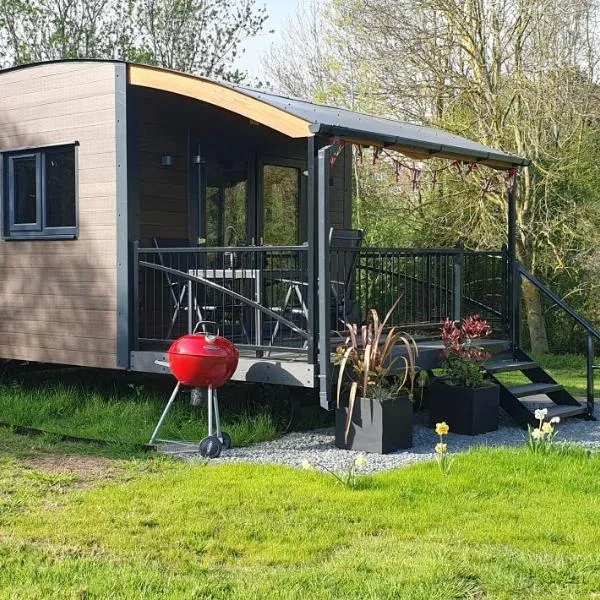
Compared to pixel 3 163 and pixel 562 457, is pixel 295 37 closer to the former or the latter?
pixel 3 163

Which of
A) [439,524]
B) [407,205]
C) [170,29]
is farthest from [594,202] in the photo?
[170,29]

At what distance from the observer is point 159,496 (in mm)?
5043

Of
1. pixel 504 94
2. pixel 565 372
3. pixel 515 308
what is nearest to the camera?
pixel 515 308

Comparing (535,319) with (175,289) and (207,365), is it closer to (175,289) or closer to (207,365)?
(175,289)

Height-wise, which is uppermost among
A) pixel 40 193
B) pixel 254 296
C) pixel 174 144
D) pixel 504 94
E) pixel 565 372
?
pixel 504 94

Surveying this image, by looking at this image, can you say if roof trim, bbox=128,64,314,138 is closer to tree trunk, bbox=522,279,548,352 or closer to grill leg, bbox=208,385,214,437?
grill leg, bbox=208,385,214,437

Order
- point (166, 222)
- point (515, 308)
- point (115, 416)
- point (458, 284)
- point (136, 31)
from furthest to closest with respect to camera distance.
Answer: point (136, 31) < point (166, 222) < point (515, 308) < point (458, 284) < point (115, 416)

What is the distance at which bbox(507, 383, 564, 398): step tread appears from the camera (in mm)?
7821

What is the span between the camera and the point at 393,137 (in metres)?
6.98

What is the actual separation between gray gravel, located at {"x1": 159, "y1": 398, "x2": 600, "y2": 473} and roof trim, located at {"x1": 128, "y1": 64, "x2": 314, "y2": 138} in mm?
2250

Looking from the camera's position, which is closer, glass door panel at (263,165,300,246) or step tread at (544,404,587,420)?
step tread at (544,404,587,420)

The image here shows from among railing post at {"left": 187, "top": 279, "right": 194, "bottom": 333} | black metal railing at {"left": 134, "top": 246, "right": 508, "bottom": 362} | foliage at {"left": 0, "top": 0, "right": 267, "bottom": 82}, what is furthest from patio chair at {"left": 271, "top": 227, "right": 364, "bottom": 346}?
foliage at {"left": 0, "top": 0, "right": 267, "bottom": 82}

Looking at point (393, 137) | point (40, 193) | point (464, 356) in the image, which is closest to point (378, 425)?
point (464, 356)

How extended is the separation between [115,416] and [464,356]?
2982 mm
